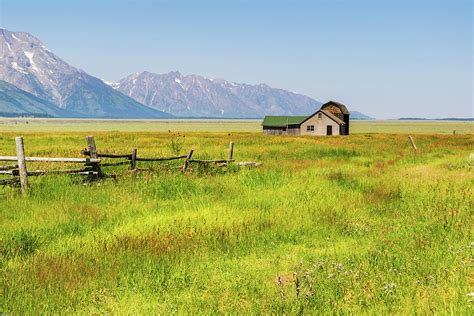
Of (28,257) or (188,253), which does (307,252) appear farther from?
(28,257)

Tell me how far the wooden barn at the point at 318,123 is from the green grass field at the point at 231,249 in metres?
73.7

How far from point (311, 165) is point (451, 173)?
726cm

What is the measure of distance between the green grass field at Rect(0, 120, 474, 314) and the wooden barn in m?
73.7

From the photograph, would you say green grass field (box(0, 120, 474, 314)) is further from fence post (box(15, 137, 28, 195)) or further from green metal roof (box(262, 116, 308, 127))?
green metal roof (box(262, 116, 308, 127))

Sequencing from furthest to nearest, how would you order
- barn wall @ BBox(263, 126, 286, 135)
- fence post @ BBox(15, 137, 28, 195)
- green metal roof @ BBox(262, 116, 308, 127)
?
barn wall @ BBox(263, 126, 286, 135) → green metal roof @ BBox(262, 116, 308, 127) → fence post @ BBox(15, 137, 28, 195)

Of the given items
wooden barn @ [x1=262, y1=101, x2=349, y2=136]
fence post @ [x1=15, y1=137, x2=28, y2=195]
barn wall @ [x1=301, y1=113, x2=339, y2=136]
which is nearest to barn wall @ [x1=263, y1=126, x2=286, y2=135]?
wooden barn @ [x1=262, y1=101, x2=349, y2=136]

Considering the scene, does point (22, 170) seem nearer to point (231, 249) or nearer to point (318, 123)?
point (231, 249)

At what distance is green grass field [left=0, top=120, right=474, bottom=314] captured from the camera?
6.03m

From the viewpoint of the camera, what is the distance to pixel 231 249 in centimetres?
872

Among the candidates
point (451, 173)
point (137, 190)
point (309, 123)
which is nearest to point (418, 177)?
point (451, 173)

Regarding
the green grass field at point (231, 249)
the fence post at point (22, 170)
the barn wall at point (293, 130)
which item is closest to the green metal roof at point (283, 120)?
the barn wall at point (293, 130)

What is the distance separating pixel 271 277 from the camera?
7.22 meters

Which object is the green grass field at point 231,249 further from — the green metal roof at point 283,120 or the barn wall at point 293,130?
the green metal roof at point 283,120

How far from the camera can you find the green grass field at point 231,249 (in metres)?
6.03
